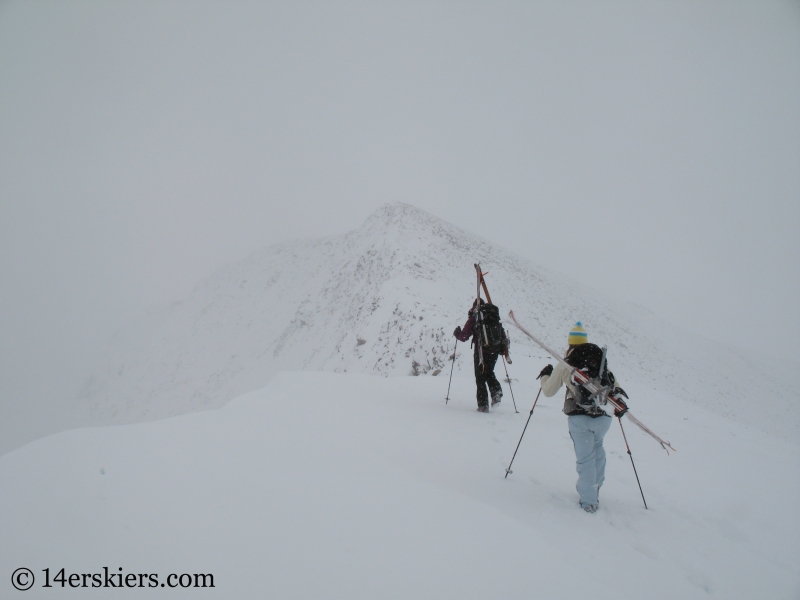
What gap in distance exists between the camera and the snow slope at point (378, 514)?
9.11ft

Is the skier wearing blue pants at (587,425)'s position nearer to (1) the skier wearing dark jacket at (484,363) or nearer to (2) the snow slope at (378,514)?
(2) the snow slope at (378,514)

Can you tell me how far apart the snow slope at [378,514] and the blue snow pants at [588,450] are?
0.94 ft

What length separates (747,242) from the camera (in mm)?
192000

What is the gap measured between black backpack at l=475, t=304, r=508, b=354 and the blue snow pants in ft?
11.2

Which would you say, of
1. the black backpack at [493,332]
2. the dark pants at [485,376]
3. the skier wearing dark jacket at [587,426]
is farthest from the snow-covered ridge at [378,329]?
the skier wearing dark jacket at [587,426]

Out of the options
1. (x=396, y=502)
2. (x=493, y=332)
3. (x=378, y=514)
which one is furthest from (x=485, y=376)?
(x=378, y=514)

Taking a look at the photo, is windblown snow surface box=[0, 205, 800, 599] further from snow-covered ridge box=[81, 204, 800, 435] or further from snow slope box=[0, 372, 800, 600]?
snow-covered ridge box=[81, 204, 800, 435]

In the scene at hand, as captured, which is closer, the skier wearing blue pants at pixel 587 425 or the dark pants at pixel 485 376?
the skier wearing blue pants at pixel 587 425

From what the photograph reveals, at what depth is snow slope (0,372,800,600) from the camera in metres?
2.78

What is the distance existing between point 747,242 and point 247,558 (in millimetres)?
275975

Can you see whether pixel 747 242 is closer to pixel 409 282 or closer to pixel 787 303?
pixel 787 303

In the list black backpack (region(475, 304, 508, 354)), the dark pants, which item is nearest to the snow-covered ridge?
the dark pants

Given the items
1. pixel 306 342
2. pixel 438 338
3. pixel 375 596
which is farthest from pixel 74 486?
pixel 306 342

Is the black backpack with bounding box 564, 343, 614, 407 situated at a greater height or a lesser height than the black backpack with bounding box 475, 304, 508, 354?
greater
